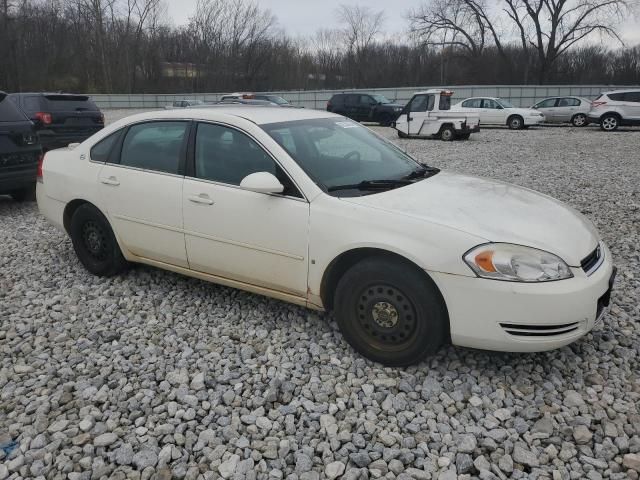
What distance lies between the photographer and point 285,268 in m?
3.35

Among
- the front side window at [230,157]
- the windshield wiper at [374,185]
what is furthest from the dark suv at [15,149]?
the windshield wiper at [374,185]

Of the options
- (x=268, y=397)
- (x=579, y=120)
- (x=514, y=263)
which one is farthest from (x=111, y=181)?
(x=579, y=120)

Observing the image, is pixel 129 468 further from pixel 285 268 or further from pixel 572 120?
pixel 572 120

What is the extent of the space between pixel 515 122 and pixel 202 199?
20493mm

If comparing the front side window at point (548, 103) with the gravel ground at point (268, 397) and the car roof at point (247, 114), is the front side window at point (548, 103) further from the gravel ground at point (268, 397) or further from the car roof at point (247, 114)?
the car roof at point (247, 114)

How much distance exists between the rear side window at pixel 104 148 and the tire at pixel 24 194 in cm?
406

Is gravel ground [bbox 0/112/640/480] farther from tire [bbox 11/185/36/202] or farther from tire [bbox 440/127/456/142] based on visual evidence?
tire [bbox 440/127/456/142]

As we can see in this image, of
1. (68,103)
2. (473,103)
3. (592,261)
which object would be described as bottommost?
(592,261)

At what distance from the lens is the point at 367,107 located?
23031 mm

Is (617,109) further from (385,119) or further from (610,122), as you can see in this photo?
(385,119)

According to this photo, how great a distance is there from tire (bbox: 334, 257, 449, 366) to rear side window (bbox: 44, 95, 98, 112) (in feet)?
36.2

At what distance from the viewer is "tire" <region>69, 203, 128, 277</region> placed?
14.4ft

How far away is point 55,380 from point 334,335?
1749mm

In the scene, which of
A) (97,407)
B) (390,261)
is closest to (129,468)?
(97,407)
